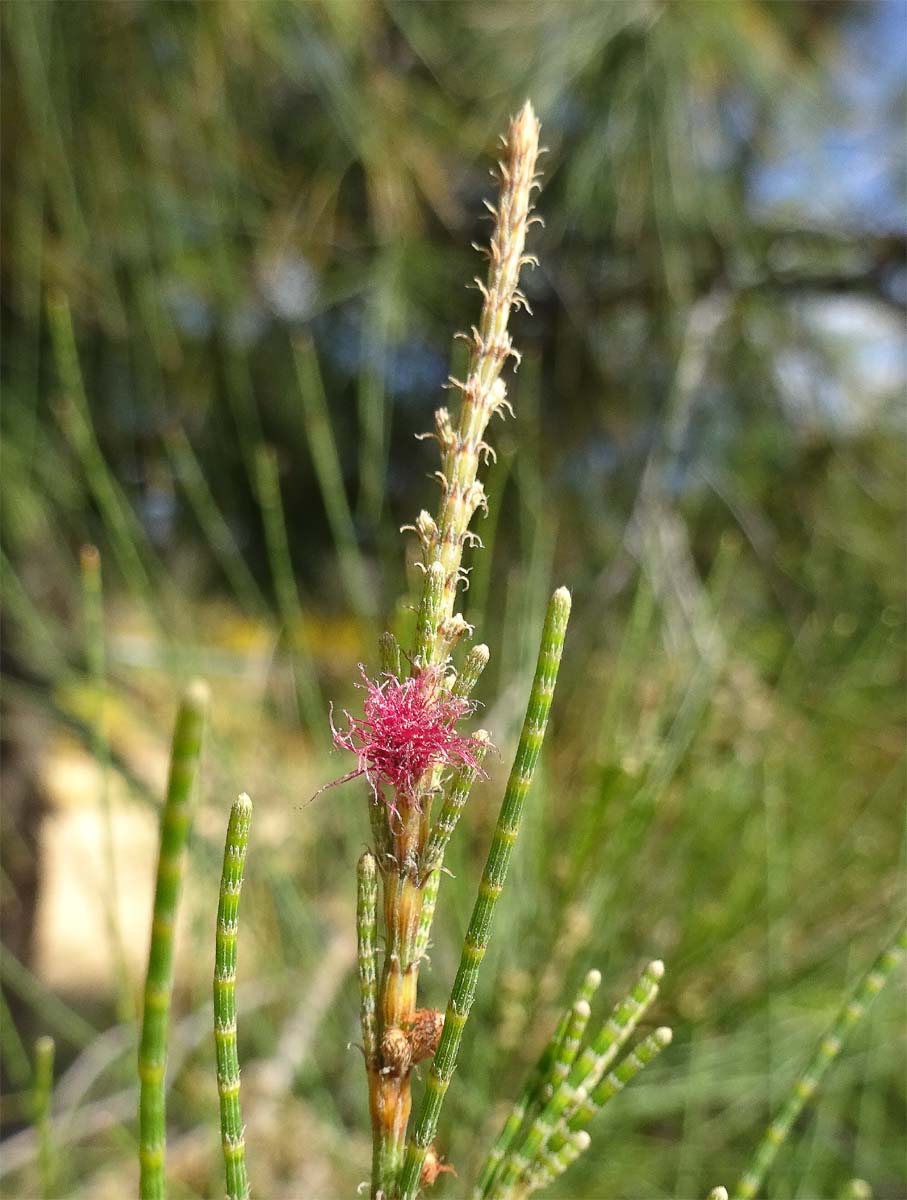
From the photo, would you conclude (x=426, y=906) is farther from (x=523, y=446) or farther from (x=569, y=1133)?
(x=523, y=446)

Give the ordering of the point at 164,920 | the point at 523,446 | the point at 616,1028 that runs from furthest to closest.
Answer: the point at 523,446 < the point at 616,1028 < the point at 164,920

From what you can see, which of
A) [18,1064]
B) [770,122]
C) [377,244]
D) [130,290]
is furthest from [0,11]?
[18,1064]

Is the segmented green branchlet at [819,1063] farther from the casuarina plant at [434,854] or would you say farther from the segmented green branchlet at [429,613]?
the segmented green branchlet at [429,613]

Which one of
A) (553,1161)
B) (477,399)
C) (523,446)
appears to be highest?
(523,446)

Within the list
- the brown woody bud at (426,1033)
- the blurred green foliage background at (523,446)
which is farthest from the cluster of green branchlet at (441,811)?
the blurred green foliage background at (523,446)

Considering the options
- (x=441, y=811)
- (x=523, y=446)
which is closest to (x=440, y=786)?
(x=441, y=811)

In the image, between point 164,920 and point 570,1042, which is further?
point 570,1042

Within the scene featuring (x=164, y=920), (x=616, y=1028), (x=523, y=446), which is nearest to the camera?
(x=164, y=920)
